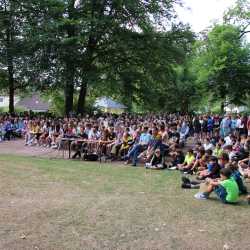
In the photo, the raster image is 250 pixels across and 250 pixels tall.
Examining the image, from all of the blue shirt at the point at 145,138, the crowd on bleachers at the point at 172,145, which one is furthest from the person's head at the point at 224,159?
the blue shirt at the point at 145,138

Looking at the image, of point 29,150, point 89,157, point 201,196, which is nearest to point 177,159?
point 89,157

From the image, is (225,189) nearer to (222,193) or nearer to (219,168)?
(222,193)

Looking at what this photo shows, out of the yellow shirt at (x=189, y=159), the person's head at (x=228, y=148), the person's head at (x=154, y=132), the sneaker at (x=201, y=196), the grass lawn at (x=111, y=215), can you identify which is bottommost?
the grass lawn at (x=111, y=215)

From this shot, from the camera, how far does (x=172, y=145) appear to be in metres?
16.5

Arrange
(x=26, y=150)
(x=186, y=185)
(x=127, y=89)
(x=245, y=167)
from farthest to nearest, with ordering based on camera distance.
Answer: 1. (x=127, y=89)
2. (x=26, y=150)
3. (x=245, y=167)
4. (x=186, y=185)

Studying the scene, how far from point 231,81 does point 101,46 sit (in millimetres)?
10058

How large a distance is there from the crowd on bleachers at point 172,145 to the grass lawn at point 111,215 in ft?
2.79

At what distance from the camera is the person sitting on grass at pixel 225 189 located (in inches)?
378

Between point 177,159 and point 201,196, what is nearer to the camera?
point 201,196

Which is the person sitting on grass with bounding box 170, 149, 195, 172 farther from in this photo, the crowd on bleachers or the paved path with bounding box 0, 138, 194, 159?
the paved path with bounding box 0, 138, 194, 159

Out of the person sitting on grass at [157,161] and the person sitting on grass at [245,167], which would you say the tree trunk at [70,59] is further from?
the person sitting on grass at [245,167]

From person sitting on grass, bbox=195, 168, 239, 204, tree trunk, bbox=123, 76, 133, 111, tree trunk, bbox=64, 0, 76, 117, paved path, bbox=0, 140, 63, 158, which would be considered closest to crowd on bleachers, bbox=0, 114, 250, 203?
person sitting on grass, bbox=195, 168, 239, 204

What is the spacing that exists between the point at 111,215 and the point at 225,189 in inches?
116

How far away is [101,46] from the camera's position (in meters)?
32.0
